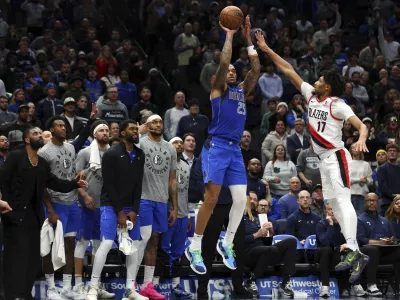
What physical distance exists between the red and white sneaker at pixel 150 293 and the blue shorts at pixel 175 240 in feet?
2.69

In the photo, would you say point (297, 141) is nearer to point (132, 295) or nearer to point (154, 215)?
point (154, 215)

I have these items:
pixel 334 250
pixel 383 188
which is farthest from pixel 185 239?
pixel 383 188

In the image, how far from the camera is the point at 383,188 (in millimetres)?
16641

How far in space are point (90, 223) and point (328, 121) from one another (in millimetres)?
4173

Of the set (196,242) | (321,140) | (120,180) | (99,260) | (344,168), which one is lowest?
(99,260)

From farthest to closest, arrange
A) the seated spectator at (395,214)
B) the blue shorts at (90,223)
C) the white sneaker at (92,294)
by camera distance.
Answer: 1. the seated spectator at (395,214)
2. the blue shorts at (90,223)
3. the white sneaker at (92,294)

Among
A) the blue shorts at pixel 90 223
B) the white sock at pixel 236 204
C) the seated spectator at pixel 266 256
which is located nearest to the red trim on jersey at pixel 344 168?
the white sock at pixel 236 204

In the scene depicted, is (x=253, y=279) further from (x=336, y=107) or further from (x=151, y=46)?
(x=151, y=46)

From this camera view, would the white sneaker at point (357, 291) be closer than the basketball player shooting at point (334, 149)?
No

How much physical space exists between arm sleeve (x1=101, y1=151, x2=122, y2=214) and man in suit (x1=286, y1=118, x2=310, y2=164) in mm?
6161

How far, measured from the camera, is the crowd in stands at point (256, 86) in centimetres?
1516

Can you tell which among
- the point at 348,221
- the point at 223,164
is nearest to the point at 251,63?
the point at 223,164

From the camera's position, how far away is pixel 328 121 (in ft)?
37.3

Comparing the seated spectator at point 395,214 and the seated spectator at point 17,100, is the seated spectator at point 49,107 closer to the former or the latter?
the seated spectator at point 17,100
